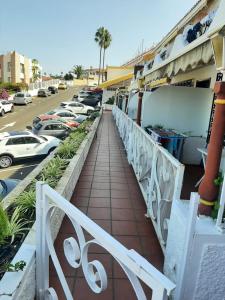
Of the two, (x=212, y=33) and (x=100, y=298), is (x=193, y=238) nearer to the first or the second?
(x=100, y=298)

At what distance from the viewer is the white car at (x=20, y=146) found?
1220cm

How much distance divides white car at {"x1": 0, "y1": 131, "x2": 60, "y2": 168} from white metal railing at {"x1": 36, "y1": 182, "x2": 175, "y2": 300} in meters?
10.5

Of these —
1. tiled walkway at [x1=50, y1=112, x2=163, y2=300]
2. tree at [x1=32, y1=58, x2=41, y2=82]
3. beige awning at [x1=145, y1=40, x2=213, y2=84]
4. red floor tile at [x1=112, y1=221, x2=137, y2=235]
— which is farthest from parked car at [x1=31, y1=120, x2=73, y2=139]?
tree at [x1=32, y1=58, x2=41, y2=82]

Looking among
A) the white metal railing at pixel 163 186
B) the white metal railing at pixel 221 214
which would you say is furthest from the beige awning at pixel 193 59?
the white metal railing at pixel 221 214

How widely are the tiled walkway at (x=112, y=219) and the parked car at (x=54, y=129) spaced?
724 cm

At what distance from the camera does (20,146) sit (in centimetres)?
1244

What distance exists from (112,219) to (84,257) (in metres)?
2.91

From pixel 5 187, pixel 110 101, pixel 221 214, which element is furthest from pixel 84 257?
pixel 110 101

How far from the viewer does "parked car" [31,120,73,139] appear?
15.5 m

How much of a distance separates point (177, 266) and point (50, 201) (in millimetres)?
1363

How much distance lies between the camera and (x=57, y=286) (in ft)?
10.1

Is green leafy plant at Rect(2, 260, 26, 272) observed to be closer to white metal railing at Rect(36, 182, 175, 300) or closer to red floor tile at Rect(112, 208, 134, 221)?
white metal railing at Rect(36, 182, 175, 300)

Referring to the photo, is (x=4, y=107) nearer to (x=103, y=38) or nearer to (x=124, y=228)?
(x=124, y=228)

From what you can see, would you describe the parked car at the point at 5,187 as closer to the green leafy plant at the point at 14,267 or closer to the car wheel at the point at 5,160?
the green leafy plant at the point at 14,267
